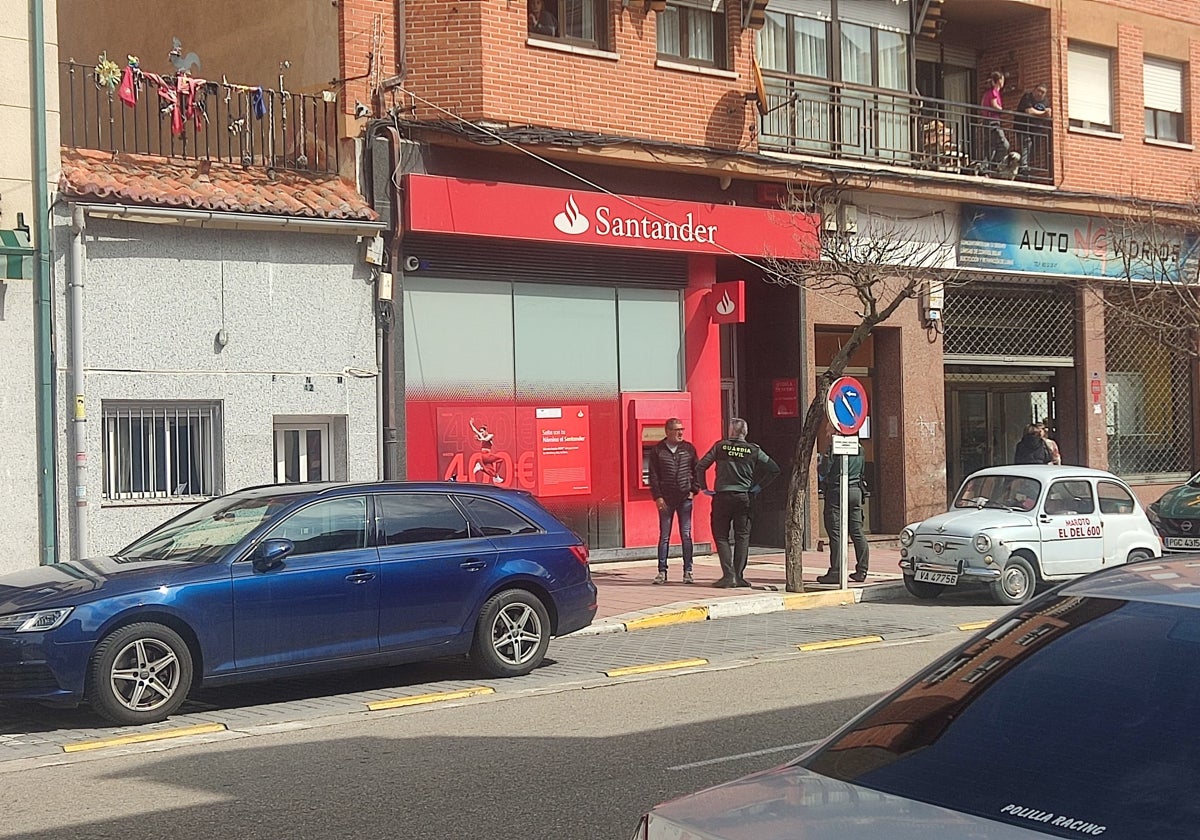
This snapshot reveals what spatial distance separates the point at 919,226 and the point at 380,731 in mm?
15327

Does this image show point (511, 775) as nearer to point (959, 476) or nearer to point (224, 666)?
point (224, 666)

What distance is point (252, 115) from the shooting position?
17125 mm

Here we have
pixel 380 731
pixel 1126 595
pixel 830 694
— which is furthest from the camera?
pixel 830 694

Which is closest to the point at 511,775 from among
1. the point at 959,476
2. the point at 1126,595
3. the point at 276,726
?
the point at 276,726

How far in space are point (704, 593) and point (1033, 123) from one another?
11523 mm

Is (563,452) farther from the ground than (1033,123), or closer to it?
closer to it

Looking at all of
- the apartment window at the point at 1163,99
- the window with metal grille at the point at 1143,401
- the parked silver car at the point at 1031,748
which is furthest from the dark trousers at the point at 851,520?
the parked silver car at the point at 1031,748

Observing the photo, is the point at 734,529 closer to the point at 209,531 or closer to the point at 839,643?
the point at 839,643

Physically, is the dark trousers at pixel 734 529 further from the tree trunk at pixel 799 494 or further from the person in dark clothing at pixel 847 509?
the person in dark clothing at pixel 847 509

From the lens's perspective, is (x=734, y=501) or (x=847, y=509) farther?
(x=847, y=509)

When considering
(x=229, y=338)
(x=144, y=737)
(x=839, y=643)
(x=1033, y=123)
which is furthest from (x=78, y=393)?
(x=1033, y=123)

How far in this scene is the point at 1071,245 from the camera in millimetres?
24312

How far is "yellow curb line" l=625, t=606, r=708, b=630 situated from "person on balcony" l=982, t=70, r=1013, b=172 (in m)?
11.6

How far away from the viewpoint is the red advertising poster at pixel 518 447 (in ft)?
58.6
